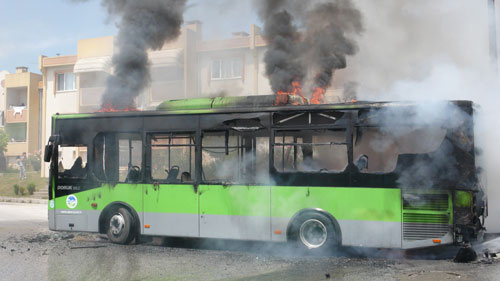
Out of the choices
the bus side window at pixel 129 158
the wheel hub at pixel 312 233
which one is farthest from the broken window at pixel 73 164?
the wheel hub at pixel 312 233

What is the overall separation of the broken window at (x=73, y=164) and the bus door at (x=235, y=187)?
2733 mm

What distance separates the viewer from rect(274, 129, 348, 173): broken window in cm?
846

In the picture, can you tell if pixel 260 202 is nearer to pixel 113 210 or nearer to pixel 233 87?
pixel 113 210

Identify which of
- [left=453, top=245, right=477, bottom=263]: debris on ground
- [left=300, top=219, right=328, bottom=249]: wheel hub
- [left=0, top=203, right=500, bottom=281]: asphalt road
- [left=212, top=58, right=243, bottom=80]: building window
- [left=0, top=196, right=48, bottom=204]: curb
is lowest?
[left=0, top=196, right=48, bottom=204]: curb

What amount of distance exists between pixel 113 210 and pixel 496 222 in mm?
7571

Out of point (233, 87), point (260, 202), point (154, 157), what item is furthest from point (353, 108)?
point (233, 87)

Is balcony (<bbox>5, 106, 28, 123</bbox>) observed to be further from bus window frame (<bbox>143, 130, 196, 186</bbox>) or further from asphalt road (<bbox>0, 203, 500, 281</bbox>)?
bus window frame (<bbox>143, 130, 196, 186</bbox>)

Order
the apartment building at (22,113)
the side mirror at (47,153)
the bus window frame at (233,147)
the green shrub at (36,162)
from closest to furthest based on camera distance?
the bus window frame at (233,147), the side mirror at (47,153), the green shrub at (36,162), the apartment building at (22,113)

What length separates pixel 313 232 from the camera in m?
8.66

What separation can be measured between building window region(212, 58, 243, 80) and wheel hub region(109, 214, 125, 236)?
17.6 m

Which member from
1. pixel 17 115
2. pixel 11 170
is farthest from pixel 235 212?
pixel 17 115

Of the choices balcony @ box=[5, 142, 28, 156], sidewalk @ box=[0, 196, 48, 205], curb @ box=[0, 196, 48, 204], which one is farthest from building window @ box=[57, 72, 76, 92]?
curb @ box=[0, 196, 48, 204]

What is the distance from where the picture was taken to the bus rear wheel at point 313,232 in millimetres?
8484

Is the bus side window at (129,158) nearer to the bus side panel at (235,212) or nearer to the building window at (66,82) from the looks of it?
the bus side panel at (235,212)
